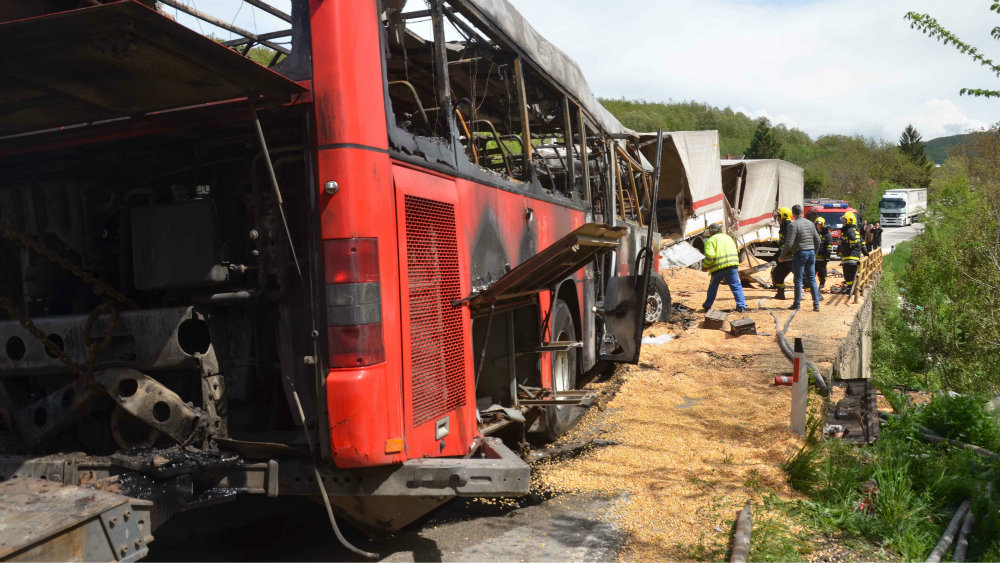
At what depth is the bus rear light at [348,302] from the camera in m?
3.30

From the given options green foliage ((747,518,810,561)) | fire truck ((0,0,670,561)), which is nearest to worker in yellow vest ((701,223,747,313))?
green foliage ((747,518,810,561))

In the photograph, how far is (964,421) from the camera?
6996mm

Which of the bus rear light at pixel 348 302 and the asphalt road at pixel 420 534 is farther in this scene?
the asphalt road at pixel 420 534

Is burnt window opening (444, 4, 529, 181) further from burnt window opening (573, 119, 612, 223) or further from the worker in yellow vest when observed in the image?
the worker in yellow vest

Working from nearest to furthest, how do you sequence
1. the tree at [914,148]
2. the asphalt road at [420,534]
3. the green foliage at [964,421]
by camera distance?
the asphalt road at [420,534]
the green foliage at [964,421]
the tree at [914,148]

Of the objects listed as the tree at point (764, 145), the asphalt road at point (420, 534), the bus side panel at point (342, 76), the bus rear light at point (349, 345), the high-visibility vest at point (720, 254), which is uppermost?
the tree at point (764, 145)

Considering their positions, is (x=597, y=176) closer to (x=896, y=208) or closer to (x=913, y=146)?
(x=896, y=208)

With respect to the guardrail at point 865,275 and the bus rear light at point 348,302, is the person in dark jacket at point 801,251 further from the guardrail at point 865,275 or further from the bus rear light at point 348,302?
the bus rear light at point 348,302

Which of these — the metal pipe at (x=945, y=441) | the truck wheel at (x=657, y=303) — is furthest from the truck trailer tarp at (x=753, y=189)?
the metal pipe at (x=945, y=441)

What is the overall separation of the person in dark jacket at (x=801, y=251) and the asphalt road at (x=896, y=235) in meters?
30.5

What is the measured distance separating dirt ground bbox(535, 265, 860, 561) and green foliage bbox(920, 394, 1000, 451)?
1368mm

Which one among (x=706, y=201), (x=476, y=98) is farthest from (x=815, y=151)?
(x=476, y=98)

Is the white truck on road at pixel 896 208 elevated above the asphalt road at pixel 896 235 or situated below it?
above

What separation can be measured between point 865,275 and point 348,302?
51.5ft
